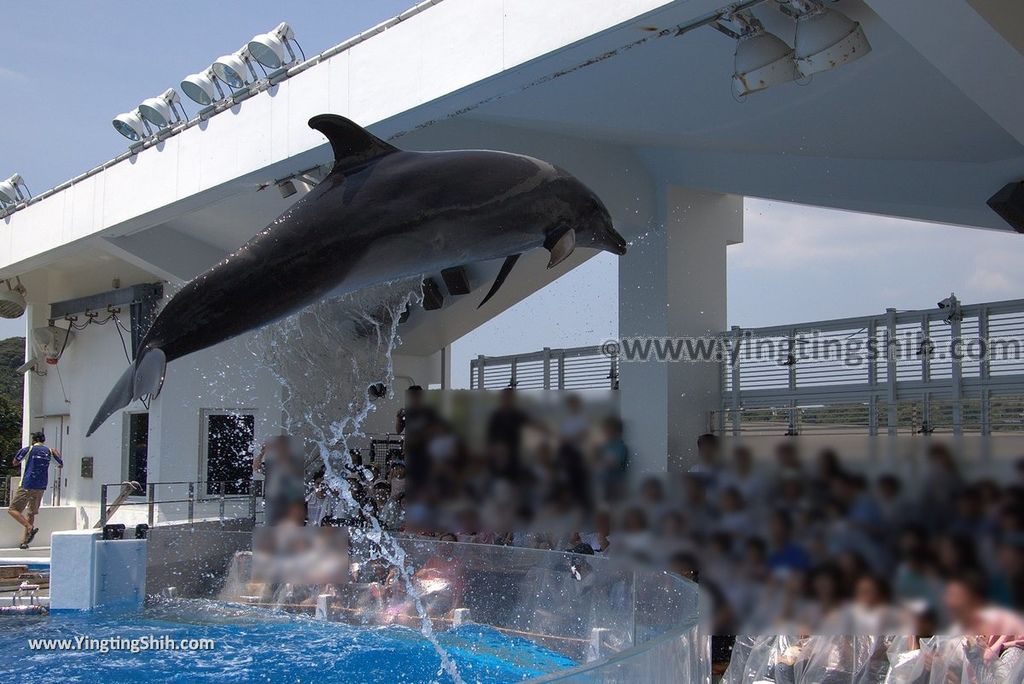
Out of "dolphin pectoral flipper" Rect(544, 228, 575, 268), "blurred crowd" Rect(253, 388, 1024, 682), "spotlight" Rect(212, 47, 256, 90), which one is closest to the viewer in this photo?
"blurred crowd" Rect(253, 388, 1024, 682)

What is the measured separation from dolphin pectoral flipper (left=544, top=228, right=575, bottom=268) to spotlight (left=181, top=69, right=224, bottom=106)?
7275 millimetres

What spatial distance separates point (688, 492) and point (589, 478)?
163cm

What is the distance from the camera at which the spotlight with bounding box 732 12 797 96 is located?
6430mm

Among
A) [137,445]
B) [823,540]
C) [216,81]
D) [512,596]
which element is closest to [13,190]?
[137,445]

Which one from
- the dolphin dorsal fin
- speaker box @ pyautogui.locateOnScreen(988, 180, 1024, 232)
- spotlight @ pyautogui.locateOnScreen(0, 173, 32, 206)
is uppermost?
spotlight @ pyautogui.locateOnScreen(0, 173, 32, 206)

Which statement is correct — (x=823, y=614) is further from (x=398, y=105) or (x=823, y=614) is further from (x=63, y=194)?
(x=63, y=194)

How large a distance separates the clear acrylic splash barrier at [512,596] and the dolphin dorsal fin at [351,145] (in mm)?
2250

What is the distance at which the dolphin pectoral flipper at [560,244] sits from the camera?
4.41 meters

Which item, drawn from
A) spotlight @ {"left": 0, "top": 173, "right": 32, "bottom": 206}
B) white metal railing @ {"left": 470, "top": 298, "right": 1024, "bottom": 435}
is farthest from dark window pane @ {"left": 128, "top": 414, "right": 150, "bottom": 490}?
white metal railing @ {"left": 470, "top": 298, "right": 1024, "bottom": 435}

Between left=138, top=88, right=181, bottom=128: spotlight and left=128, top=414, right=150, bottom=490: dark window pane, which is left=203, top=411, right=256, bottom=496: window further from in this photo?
left=138, top=88, right=181, bottom=128: spotlight

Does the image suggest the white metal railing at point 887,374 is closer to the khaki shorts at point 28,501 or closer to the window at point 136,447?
the window at point 136,447

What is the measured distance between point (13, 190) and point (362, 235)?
13179 mm

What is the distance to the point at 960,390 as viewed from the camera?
812 centimetres

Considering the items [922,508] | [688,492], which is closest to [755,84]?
[688,492]
